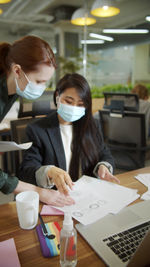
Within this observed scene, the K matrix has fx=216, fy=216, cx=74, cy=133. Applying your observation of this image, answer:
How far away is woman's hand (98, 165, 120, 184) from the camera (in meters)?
1.12

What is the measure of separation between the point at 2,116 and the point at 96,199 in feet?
A: 2.20

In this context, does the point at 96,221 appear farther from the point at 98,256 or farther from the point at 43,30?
the point at 43,30

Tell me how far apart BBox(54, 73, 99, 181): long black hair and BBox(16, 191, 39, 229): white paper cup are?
633 mm

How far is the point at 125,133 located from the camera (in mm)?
2268

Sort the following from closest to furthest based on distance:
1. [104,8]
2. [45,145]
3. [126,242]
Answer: [126,242], [45,145], [104,8]

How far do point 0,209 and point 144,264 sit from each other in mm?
579

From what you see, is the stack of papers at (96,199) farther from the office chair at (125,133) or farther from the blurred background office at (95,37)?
the blurred background office at (95,37)

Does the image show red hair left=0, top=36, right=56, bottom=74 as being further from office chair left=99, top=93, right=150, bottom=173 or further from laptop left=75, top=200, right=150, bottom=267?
office chair left=99, top=93, right=150, bottom=173

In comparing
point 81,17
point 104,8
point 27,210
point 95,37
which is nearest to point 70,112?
point 27,210

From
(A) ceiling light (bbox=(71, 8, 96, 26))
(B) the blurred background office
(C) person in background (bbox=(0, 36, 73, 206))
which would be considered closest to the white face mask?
(C) person in background (bbox=(0, 36, 73, 206))

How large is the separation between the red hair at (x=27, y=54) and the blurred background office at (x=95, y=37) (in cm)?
415

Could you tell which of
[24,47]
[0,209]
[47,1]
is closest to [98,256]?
[0,209]

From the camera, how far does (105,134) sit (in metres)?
2.48

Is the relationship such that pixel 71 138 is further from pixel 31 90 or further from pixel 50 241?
pixel 50 241
